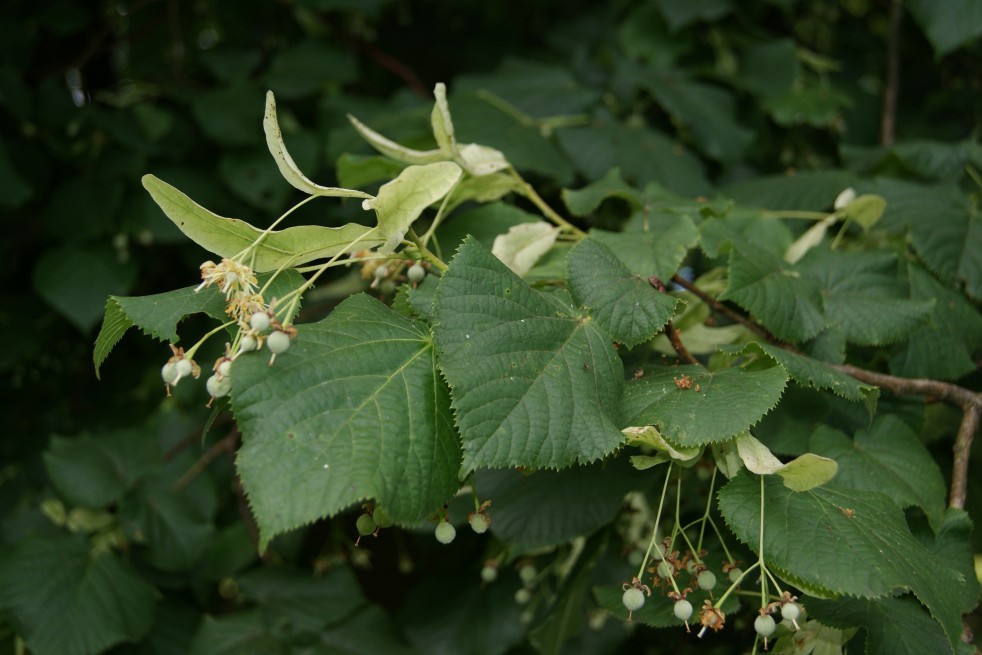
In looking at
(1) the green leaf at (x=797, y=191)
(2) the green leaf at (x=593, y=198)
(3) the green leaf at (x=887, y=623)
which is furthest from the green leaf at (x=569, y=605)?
(1) the green leaf at (x=797, y=191)

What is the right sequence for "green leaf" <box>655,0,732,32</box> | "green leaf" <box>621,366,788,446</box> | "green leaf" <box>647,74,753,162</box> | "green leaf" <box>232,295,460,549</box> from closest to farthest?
"green leaf" <box>232,295,460,549</box> < "green leaf" <box>621,366,788,446</box> < "green leaf" <box>647,74,753,162</box> < "green leaf" <box>655,0,732,32</box>

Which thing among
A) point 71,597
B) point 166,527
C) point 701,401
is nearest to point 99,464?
point 166,527

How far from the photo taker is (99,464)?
1788 mm

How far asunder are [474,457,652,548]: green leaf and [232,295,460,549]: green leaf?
1.18ft

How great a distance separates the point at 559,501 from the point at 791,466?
1.29 feet

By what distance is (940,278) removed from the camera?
1.32m

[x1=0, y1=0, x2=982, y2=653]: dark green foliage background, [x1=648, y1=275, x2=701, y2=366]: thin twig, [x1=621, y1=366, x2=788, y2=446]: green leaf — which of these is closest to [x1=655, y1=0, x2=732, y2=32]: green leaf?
[x1=0, y1=0, x2=982, y2=653]: dark green foliage background

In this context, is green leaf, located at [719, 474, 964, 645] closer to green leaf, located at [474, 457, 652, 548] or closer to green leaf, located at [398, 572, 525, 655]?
green leaf, located at [474, 457, 652, 548]

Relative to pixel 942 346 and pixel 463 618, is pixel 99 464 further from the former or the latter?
pixel 942 346

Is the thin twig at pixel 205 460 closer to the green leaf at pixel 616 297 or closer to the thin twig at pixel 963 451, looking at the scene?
the green leaf at pixel 616 297

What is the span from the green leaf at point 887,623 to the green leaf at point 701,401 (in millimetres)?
275

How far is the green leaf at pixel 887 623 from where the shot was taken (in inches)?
35.9

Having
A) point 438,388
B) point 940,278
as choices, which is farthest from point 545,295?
point 940,278

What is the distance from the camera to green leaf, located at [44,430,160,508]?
5.62ft
